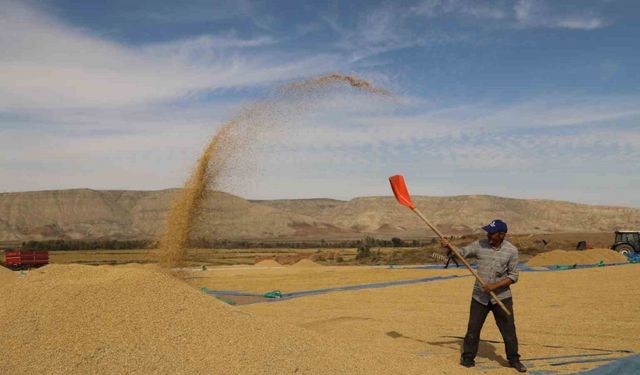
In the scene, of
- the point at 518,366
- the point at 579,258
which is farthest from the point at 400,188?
the point at 579,258

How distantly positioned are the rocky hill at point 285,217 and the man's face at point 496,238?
9816cm

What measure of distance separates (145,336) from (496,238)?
3.49 meters

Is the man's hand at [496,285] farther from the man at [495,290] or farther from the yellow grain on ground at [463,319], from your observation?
the yellow grain on ground at [463,319]

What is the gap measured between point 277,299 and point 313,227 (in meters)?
104

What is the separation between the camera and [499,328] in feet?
19.5

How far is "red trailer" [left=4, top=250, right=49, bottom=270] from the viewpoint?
23.3m

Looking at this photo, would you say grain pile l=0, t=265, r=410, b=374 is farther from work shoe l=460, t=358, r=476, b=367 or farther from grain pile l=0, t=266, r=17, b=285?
grain pile l=0, t=266, r=17, b=285

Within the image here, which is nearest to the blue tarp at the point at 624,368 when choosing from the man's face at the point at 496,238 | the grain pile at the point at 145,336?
the man's face at the point at 496,238

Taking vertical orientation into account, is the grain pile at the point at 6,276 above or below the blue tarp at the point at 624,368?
below

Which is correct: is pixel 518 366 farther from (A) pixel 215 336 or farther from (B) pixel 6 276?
Result: (B) pixel 6 276

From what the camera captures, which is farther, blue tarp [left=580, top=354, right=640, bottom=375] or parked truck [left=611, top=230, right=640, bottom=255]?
parked truck [left=611, top=230, right=640, bottom=255]

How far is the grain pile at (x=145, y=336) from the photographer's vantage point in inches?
192

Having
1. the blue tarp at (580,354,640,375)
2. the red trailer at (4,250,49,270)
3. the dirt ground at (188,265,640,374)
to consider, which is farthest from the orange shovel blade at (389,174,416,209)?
the red trailer at (4,250,49,270)

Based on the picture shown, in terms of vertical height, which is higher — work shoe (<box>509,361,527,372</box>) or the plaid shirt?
the plaid shirt
